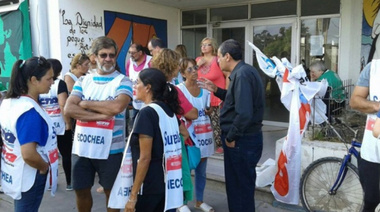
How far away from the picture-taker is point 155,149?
231 centimetres

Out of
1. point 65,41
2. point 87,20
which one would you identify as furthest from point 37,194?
point 87,20

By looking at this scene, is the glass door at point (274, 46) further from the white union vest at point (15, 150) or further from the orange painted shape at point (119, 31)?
the white union vest at point (15, 150)

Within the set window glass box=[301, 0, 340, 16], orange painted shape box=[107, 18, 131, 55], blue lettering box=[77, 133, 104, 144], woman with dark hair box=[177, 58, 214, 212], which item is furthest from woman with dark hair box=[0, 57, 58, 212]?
window glass box=[301, 0, 340, 16]

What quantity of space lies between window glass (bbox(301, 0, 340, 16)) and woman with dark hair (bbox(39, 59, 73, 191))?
5061mm

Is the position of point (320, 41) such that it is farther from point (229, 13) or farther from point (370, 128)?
point (370, 128)

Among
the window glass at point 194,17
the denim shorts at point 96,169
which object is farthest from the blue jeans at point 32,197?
the window glass at point 194,17

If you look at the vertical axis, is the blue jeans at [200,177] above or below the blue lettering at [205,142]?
below

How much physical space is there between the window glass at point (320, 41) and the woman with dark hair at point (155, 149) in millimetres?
5236

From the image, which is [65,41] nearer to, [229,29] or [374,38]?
[229,29]

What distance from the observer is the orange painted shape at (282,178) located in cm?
377

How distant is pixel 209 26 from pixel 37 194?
658cm

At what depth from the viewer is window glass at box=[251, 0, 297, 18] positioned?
23.1 feet

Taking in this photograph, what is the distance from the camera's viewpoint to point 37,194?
2445mm

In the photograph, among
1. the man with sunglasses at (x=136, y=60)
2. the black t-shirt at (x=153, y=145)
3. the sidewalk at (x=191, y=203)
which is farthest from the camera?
the man with sunglasses at (x=136, y=60)
